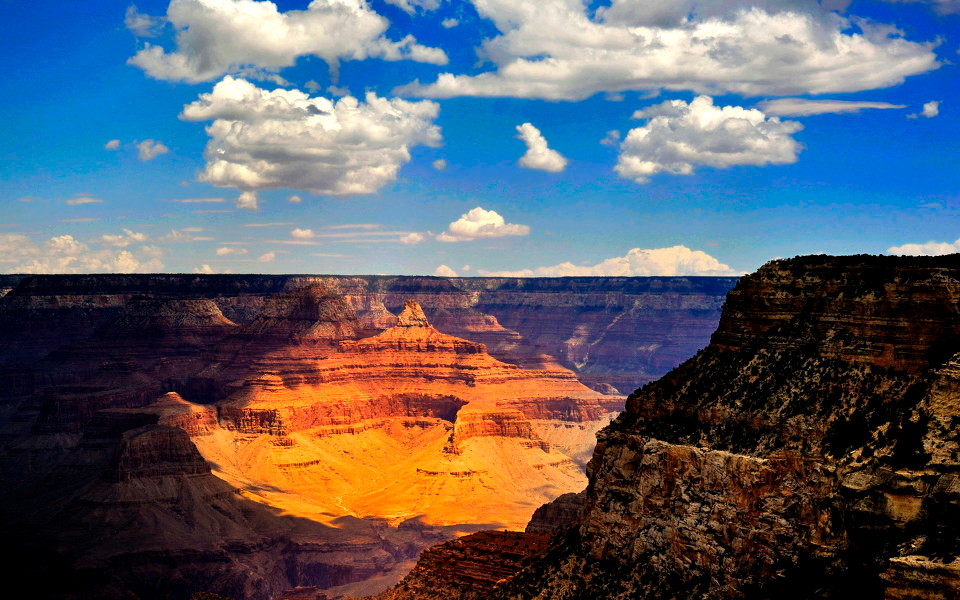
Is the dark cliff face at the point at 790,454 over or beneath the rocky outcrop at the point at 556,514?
over

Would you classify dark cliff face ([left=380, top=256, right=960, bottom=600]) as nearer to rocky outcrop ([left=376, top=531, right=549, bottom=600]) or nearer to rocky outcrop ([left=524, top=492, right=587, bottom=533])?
rocky outcrop ([left=376, top=531, right=549, bottom=600])

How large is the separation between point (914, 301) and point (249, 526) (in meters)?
133

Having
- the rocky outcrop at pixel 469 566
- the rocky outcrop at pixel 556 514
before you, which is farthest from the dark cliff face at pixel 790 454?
the rocky outcrop at pixel 556 514

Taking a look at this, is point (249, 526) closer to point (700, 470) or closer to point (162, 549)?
point (162, 549)

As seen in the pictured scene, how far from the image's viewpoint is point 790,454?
5525cm

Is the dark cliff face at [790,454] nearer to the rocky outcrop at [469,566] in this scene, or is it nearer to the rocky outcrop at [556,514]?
the rocky outcrop at [469,566]

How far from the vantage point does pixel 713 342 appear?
66.8 metres

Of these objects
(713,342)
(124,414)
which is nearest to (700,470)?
(713,342)

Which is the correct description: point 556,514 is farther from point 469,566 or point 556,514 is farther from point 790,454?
point 790,454

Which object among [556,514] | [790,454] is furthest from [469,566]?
[790,454]

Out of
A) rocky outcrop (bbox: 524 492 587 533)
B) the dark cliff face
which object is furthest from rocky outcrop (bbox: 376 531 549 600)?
rocky outcrop (bbox: 524 492 587 533)

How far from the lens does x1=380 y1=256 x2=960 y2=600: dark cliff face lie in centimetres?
4850

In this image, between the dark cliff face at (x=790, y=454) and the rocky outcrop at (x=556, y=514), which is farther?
the rocky outcrop at (x=556, y=514)

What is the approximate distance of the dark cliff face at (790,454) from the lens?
159ft
